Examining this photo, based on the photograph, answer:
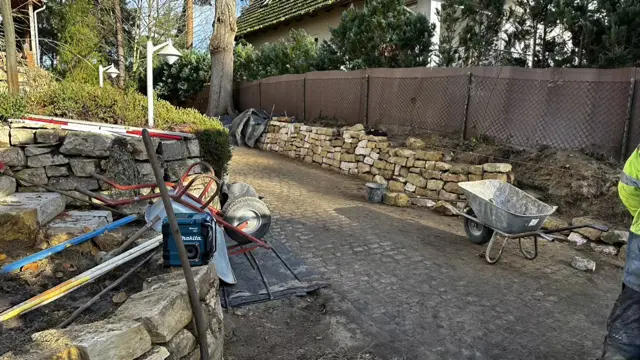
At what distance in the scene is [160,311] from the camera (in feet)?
7.69

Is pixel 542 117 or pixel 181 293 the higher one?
pixel 542 117

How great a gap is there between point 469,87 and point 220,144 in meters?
4.71

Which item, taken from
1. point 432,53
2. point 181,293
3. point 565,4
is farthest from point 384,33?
point 181,293

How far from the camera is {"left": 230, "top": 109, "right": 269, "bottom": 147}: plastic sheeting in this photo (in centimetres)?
1387


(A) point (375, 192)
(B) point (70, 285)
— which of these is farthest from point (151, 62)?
(B) point (70, 285)

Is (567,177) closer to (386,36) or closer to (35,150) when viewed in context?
(386,36)

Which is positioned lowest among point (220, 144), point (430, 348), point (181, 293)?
point (430, 348)

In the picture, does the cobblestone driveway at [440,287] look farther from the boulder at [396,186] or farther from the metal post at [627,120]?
the metal post at [627,120]

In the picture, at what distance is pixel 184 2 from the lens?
21.0 m

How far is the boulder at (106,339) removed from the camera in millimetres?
1967

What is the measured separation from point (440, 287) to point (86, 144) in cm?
417

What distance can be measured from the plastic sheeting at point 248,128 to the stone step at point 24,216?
9659mm

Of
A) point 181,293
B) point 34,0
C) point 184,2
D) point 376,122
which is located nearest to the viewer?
point 181,293

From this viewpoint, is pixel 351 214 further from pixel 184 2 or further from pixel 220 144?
pixel 184 2
